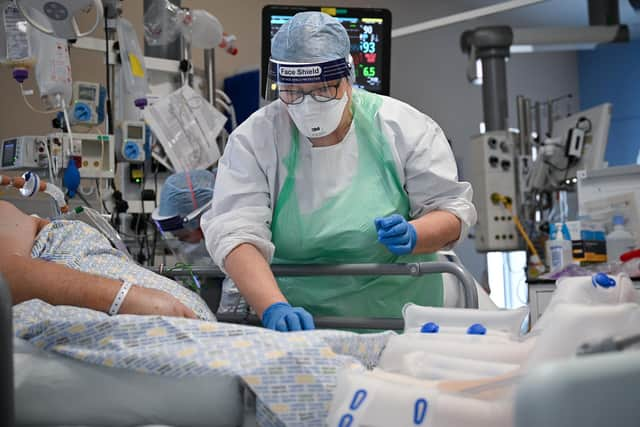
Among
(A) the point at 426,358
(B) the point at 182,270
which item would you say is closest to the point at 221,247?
(B) the point at 182,270

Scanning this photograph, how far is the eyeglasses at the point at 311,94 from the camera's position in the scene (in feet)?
6.64

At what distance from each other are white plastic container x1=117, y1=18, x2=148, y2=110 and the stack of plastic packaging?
306 centimetres

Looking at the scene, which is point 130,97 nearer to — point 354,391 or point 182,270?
point 182,270

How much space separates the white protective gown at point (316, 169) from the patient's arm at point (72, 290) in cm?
49

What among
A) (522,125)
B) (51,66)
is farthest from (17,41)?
(522,125)

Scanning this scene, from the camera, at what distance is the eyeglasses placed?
79.7 inches

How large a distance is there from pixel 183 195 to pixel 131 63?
3.48 feet

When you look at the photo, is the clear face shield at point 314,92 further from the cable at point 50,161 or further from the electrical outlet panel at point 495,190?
the electrical outlet panel at point 495,190

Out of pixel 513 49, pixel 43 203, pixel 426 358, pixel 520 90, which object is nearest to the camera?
pixel 426 358

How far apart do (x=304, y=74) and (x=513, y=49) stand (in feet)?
18.9

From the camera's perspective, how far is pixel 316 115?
2047mm

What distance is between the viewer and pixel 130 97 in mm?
4043

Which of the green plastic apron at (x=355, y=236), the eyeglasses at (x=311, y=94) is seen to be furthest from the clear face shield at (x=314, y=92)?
the green plastic apron at (x=355, y=236)

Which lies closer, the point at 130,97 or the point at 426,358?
the point at 426,358
